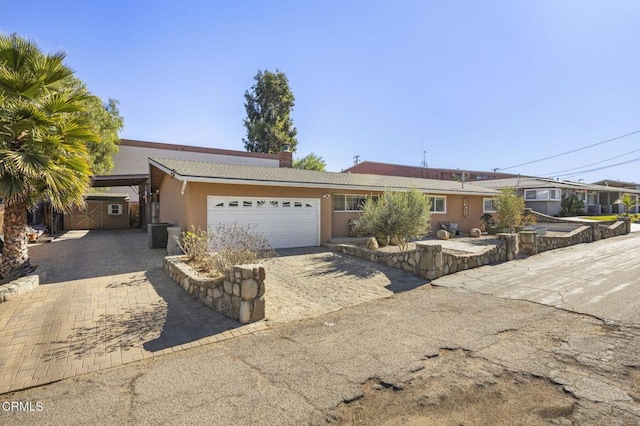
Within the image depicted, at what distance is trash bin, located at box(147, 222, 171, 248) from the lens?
40.7ft

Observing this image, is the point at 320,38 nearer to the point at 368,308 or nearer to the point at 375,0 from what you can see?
the point at 375,0

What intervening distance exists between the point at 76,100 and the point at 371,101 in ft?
47.3

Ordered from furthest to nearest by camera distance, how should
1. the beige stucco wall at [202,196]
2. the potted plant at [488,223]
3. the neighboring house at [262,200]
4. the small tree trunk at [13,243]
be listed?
1. the potted plant at [488,223]
2. the neighboring house at [262,200]
3. the beige stucco wall at [202,196]
4. the small tree trunk at [13,243]

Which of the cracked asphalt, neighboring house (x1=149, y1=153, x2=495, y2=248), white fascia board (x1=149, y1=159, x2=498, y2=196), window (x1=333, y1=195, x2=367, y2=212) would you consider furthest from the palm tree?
window (x1=333, y1=195, x2=367, y2=212)

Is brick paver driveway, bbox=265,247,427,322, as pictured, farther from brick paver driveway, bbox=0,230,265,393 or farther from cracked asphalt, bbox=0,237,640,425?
brick paver driveway, bbox=0,230,265,393

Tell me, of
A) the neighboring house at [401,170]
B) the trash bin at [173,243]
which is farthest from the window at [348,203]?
the neighboring house at [401,170]

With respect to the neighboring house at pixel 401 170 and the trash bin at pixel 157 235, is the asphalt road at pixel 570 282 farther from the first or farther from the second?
the neighboring house at pixel 401 170

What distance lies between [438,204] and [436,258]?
34.4ft

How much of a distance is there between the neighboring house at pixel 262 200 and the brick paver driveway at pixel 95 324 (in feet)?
10.6

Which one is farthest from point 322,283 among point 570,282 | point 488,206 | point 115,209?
point 115,209

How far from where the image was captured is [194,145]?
95.0 ft

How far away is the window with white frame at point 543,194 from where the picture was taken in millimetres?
26672

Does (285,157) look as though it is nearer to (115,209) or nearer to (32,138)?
(115,209)

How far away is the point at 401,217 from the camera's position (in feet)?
36.7
